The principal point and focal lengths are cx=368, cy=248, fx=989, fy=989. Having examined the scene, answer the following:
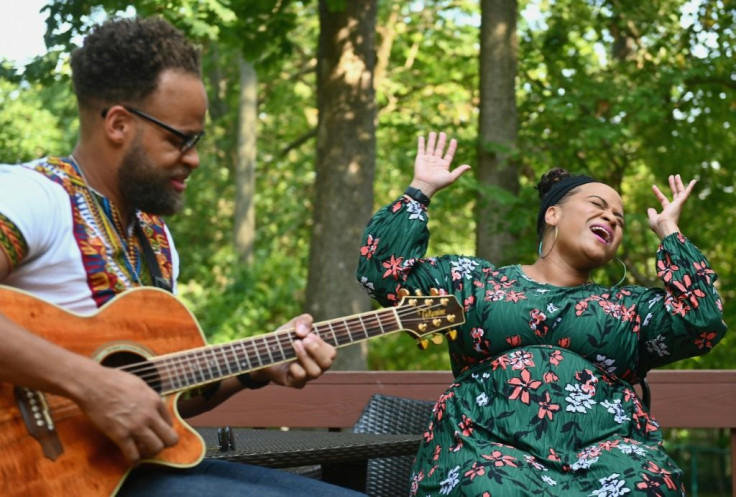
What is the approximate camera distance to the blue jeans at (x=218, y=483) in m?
2.17

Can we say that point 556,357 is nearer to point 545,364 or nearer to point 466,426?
point 545,364

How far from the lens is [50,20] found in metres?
7.31

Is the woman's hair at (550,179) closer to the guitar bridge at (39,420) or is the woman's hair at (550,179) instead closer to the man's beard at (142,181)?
the man's beard at (142,181)

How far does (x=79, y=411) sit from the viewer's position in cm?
210

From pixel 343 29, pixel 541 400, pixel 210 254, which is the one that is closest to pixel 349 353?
pixel 343 29

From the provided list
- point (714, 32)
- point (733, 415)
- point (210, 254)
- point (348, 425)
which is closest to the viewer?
point (733, 415)

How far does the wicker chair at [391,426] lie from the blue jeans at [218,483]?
4.84 feet

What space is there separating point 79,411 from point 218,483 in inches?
13.7

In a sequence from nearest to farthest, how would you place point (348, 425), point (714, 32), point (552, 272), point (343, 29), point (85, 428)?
point (85, 428) < point (552, 272) < point (348, 425) < point (343, 29) < point (714, 32)

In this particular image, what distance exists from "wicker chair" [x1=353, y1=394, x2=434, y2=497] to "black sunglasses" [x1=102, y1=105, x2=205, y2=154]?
1.77 metres

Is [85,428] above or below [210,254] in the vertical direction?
above

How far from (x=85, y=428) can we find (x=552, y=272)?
1872mm

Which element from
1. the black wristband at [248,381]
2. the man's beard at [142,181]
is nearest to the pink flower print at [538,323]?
the black wristband at [248,381]

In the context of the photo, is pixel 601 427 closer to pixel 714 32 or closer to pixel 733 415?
pixel 733 415
